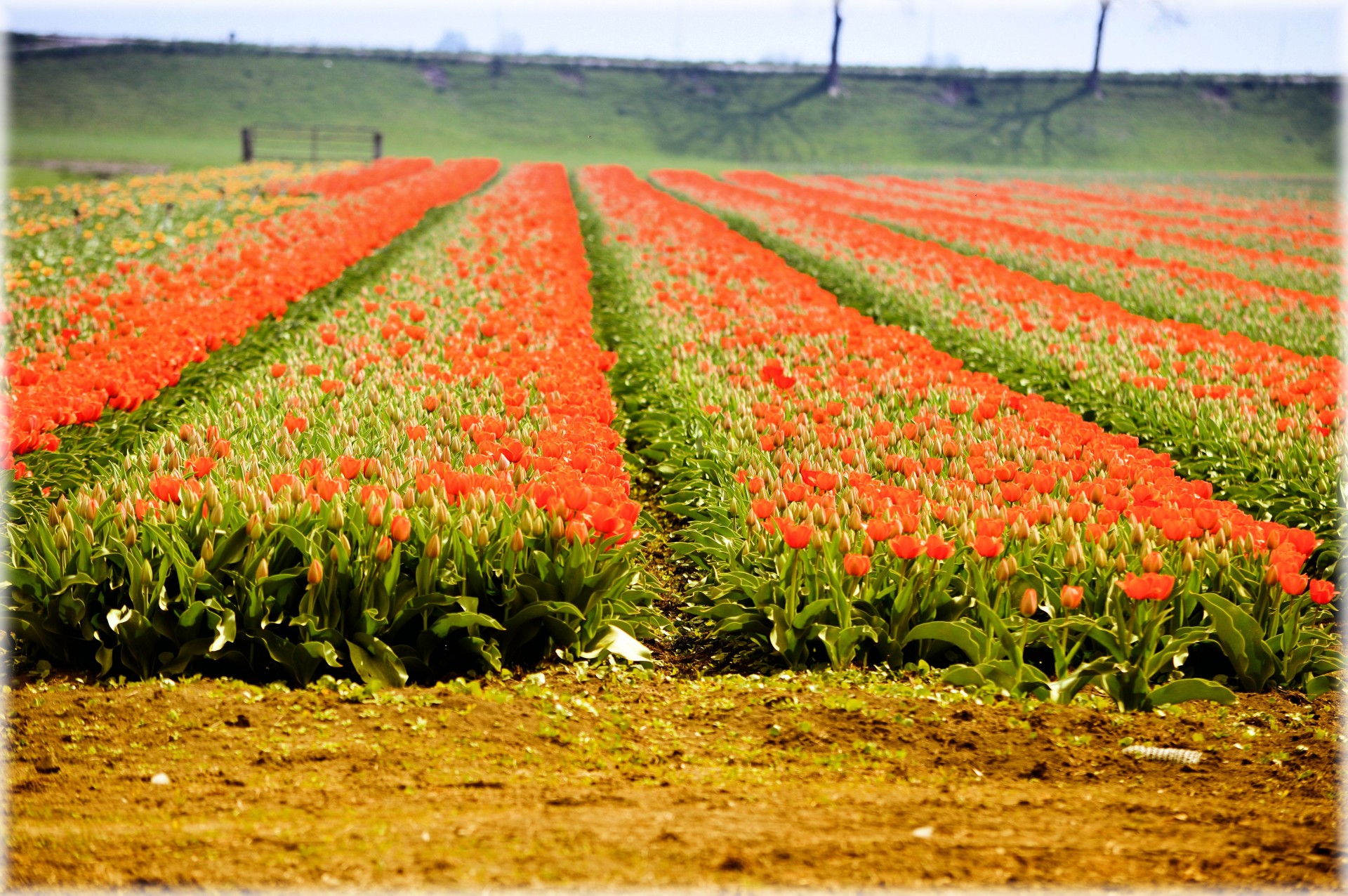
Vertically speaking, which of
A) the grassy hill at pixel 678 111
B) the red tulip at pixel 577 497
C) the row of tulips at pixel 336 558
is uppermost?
the grassy hill at pixel 678 111

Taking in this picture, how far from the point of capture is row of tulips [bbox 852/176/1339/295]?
17.0 meters

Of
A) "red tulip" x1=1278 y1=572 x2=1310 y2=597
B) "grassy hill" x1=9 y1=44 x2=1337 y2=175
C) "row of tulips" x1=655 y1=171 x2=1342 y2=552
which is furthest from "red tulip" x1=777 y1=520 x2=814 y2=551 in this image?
"grassy hill" x1=9 y1=44 x2=1337 y2=175

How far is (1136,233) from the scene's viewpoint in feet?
75.3

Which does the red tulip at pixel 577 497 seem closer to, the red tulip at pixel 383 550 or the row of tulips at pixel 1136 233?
the red tulip at pixel 383 550

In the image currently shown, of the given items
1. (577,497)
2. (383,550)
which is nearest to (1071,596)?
(577,497)

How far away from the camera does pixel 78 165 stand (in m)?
37.5

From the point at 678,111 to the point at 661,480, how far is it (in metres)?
71.6

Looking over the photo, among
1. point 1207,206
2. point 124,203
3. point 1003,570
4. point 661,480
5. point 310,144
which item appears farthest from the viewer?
point 310,144

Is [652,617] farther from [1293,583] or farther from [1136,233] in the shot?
[1136,233]

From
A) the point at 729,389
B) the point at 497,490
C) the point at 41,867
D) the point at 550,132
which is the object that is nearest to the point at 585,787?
the point at 41,867

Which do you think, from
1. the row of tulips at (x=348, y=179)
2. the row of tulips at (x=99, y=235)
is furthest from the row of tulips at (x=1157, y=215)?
the row of tulips at (x=99, y=235)

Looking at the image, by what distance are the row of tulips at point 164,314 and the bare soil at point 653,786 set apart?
8.61 ft

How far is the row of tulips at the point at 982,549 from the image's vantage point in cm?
399

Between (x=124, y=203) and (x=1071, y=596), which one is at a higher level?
(x=124, y=203)
